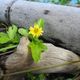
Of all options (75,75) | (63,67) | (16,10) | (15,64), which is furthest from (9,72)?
(16,10)

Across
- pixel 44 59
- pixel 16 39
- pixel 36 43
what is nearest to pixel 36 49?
pixel 36 43

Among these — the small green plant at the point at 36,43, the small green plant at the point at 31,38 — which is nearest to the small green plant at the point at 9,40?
the small green plant at the point at 31,38

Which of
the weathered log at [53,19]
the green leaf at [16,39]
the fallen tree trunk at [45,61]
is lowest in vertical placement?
the fallen tree trunk at [45,61]

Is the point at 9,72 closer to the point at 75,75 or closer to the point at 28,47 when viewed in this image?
the point at 28,47

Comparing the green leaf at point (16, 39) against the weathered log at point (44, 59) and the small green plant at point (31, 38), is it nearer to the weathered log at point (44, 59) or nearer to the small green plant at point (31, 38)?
the small green plant at point (31, 38)

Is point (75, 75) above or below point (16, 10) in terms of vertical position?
below

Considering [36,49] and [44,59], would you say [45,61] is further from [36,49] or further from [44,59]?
[36,49]

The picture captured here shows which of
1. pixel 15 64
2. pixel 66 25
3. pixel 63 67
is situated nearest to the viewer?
pixel 15 64
